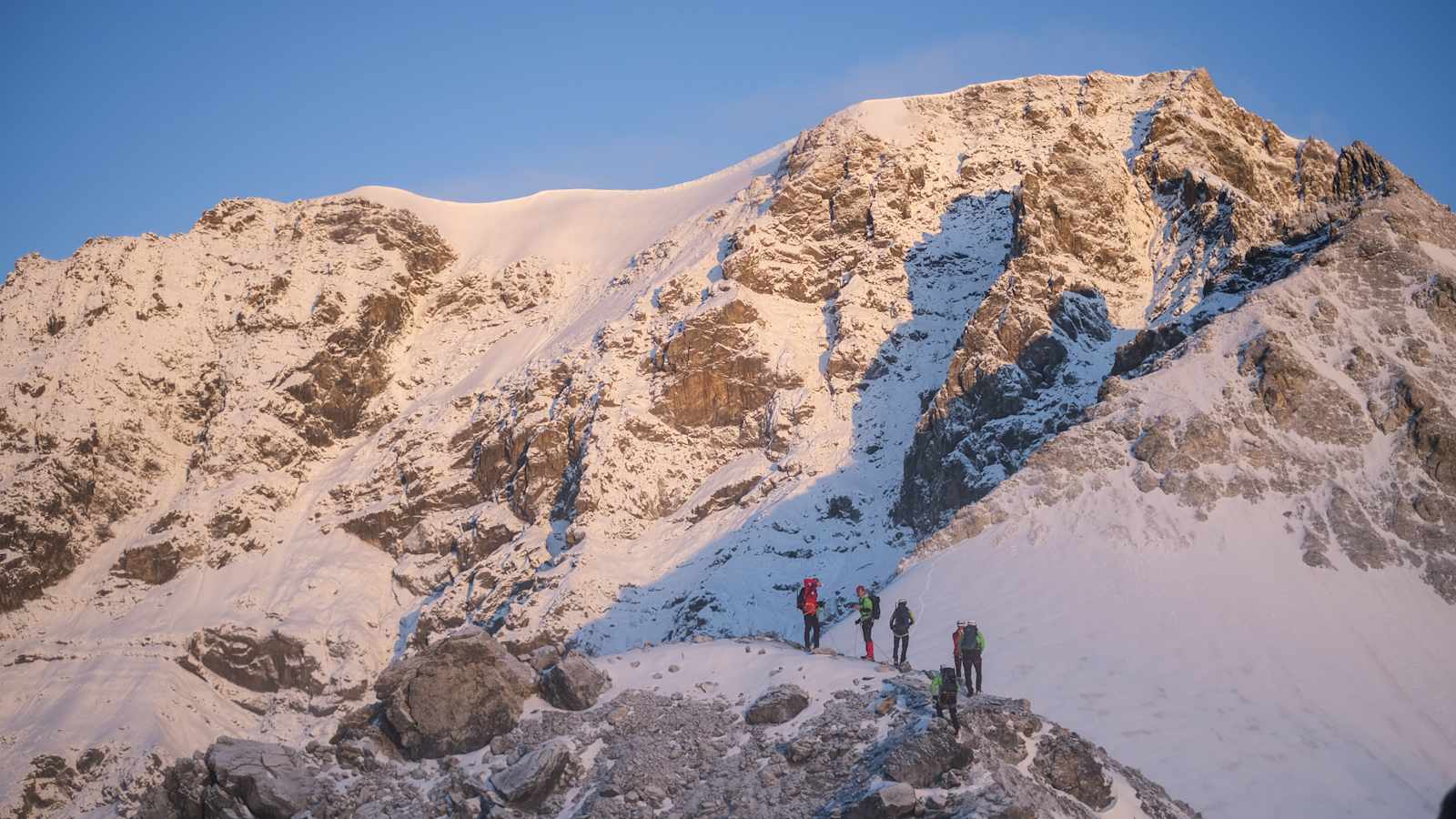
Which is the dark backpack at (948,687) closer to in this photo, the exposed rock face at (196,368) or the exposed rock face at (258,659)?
the exposed rock face at (258,659)

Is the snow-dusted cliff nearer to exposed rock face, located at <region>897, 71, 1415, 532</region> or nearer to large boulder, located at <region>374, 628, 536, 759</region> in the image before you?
exposed rock face, located at <region>897, 71, 1415, 532</region>

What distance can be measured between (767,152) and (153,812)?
85240mm

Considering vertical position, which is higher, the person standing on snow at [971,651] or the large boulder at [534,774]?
the person standing on snow at [971,651]

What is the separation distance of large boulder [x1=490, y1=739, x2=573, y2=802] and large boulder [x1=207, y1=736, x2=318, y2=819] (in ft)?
12.3

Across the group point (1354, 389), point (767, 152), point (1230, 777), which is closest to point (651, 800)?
point (1230, 777)

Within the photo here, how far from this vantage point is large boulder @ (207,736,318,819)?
22.5 meters

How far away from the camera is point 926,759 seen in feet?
62.1

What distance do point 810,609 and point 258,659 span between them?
50850 mm

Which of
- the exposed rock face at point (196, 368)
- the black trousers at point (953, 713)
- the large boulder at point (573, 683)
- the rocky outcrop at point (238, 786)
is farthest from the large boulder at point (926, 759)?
the exposed rock face at point (196, 368)

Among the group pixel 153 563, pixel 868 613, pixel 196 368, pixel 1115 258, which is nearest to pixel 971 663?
pixel 868 613

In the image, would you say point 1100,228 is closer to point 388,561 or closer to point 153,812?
point 388,561

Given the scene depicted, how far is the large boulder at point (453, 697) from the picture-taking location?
23906 millimetres

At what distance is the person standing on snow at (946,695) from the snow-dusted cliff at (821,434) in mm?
6430

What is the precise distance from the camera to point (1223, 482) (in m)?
39.2
